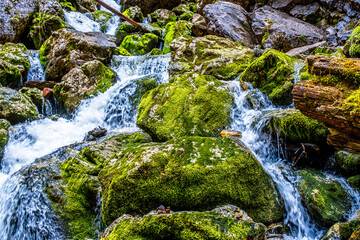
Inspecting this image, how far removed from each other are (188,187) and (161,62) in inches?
376

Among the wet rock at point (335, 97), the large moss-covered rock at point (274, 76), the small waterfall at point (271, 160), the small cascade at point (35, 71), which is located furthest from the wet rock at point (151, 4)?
the wet rock at point (335, 97)

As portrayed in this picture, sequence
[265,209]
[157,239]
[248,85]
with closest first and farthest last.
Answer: [157,239] < [265,209] < [248,85]

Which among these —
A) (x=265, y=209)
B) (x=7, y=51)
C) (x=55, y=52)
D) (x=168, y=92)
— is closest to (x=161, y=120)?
(x=168, y=92)

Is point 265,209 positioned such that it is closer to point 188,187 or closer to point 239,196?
point 239,196

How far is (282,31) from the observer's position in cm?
1424

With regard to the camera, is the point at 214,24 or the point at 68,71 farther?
the point at 214,24

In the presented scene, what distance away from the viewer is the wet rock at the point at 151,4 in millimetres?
22953

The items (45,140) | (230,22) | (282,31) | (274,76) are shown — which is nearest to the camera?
(274,76)

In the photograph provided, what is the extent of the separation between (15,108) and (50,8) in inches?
425

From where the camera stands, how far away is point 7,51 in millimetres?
12305

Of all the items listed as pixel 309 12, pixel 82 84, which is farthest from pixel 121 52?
pixel 309 12

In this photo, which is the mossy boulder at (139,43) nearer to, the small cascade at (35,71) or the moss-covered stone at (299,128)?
the small cascade at (35,71)

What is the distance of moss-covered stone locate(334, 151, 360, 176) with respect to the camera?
14.9 feet

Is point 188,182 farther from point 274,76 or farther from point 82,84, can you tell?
point 82,84
